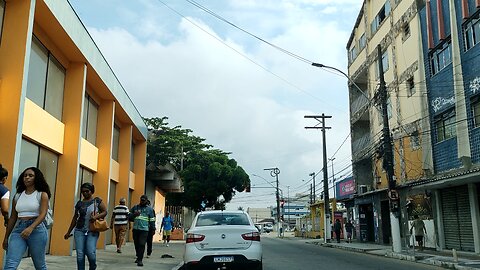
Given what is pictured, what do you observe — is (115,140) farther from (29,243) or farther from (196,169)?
(196,169)

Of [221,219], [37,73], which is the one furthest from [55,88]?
[221,219]

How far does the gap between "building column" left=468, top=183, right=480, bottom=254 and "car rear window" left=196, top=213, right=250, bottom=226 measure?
38.9ft

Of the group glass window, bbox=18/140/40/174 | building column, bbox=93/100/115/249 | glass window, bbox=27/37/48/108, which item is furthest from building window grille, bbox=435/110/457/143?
glass window, bbox=18/140/40/174

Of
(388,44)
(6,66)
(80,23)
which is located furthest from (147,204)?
(388,44)

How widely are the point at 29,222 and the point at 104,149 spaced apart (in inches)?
507

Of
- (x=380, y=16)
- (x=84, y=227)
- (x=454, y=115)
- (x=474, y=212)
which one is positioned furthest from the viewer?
(x=380, y=16)

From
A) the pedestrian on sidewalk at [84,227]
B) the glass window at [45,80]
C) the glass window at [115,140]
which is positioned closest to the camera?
the pedestrian on sidewalk at [84,227]

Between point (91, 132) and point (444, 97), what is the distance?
49.1ft

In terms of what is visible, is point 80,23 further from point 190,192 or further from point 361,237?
point 190,192

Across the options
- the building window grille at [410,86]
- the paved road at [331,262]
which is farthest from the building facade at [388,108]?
the paved road at [331,262]

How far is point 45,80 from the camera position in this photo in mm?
12883

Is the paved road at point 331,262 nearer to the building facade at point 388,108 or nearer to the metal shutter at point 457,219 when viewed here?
the metal shutter at point 457,219

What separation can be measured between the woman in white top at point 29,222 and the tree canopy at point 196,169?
108 feet

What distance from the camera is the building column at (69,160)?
44.2ft
